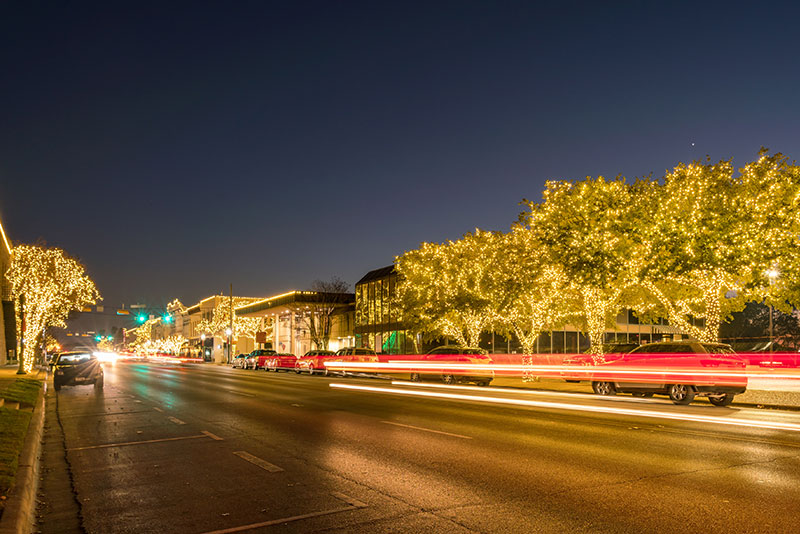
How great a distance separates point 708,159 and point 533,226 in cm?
807

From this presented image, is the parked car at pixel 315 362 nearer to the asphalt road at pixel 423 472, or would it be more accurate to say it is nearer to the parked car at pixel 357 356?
the parked car at pixel 357 356

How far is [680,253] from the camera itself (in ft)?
86.7

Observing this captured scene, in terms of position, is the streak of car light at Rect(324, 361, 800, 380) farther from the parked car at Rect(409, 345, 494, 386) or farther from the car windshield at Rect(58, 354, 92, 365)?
the car windshield at Rect(58, 354, 92, 365)

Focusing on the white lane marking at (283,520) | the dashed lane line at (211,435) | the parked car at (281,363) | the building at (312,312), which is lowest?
the parked car at (281,363)

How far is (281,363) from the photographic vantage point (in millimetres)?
50906

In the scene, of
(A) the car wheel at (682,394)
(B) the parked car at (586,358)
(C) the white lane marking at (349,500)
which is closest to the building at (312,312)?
(B) the parked car at (586,358)

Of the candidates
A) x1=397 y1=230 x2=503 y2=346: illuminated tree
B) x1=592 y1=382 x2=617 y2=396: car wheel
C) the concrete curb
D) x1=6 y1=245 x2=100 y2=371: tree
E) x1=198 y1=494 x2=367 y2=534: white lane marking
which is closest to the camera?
the concrete curb

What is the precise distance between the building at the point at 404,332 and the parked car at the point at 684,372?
2626 cm

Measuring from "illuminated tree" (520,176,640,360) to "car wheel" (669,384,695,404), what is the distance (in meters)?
7.28

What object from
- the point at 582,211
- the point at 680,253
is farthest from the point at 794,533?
the point at 582,211

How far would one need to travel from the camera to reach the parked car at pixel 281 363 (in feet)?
161

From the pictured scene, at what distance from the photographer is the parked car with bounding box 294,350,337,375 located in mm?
44500

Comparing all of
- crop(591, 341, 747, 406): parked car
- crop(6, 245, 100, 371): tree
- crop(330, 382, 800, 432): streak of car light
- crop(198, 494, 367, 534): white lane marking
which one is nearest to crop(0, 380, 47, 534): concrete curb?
crop(198, 494, 367, 534): white lane marking

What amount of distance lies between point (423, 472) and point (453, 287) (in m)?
26.8
